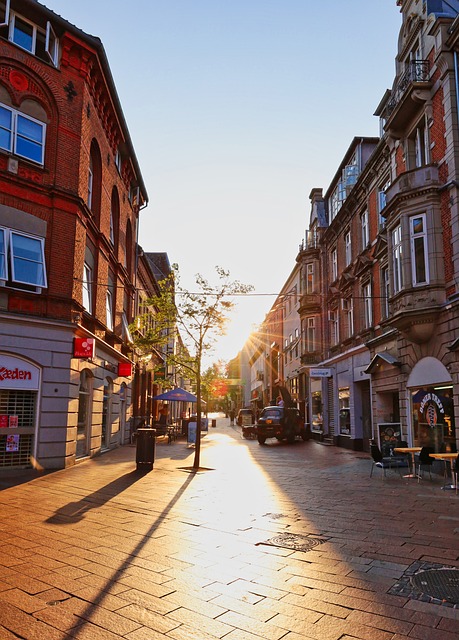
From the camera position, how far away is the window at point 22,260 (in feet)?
45.8

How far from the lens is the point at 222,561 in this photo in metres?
5.90

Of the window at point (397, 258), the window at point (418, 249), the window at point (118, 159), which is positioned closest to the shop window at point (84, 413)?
the window at point (118, 159)

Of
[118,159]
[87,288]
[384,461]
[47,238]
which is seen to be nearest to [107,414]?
[87,288]

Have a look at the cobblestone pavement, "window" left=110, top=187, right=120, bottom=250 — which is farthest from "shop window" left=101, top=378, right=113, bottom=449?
the cobblestone pavement

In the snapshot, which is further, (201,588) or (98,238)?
(98,238)

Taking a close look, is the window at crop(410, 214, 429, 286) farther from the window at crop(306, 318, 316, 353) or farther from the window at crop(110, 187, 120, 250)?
the window at crop(306, 318, 316, 353)

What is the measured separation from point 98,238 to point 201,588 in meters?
15.7

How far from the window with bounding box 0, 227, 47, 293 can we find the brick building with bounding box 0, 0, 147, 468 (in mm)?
29

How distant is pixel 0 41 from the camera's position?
47.1 feet

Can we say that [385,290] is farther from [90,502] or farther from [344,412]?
[90,502]

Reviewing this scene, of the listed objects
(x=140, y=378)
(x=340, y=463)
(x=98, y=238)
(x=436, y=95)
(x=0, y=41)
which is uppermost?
(x=0, y=41)

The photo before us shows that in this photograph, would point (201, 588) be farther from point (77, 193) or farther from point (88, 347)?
point (77, 193)

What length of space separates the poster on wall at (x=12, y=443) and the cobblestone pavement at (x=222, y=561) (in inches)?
92.3

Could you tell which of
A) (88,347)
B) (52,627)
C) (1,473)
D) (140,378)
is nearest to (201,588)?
(52,627)
